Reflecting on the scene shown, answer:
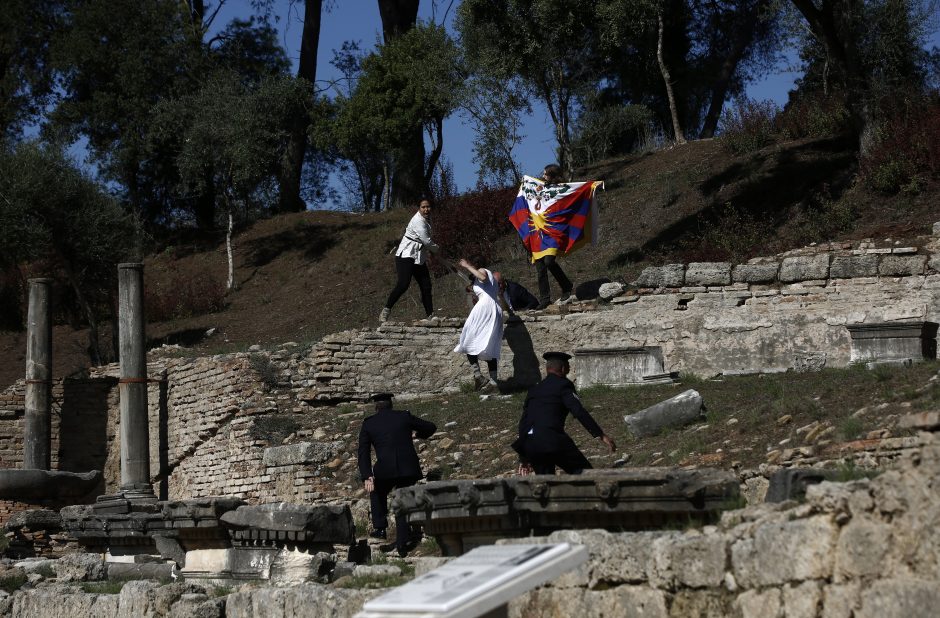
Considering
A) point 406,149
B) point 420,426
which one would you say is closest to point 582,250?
point 406,149

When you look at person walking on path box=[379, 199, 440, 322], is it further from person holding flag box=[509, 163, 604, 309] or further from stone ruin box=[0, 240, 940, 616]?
person holding flag box=[509, 163, 604, 309]

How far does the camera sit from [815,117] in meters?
22.4

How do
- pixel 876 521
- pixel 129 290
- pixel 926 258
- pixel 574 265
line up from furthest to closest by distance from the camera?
pixel 574 265
pixel 129 290
pixel 926 258
pixel 876 521

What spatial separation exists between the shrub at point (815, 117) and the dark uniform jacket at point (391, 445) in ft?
44.8

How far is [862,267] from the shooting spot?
13633 mm

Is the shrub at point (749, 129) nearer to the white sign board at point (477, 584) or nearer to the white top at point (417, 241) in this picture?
the white top at point (417, 241)

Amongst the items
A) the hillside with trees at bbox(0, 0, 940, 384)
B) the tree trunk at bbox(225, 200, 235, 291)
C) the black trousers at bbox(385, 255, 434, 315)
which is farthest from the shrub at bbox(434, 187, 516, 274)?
the black trousers at bbox(385, 255, 434, 315)

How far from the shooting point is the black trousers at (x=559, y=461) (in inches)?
327

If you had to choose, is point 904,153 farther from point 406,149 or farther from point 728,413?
point 406,149

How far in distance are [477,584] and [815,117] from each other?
1994 centimetres

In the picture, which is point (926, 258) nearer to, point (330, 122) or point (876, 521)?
point (876, 521)

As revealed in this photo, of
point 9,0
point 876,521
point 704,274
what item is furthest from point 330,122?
point 876,521

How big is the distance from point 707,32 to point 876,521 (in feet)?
88.6

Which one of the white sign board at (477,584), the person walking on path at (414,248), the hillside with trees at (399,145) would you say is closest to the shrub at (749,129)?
the hillside with trees at (399,145)
